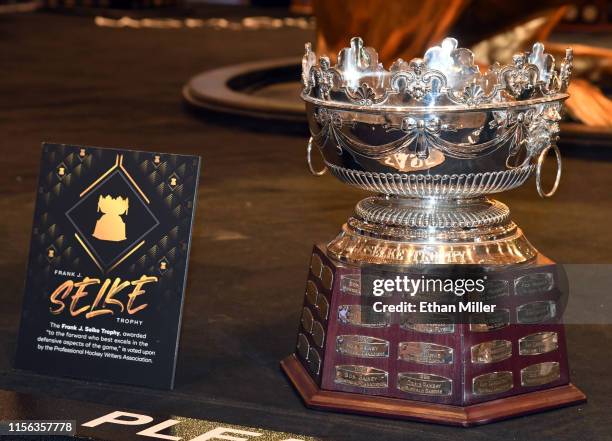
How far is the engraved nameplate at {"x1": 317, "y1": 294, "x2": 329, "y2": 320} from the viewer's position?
2.92 meters

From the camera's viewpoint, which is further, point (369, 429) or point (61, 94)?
point (61, 94)

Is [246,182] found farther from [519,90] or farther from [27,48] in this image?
[27,48]

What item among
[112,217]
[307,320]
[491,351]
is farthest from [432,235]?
[112,217]

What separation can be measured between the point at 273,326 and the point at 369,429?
2.80ft

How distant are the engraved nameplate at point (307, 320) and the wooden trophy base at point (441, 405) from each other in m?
0.14

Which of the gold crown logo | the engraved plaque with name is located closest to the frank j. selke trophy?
the engraved plaque with name

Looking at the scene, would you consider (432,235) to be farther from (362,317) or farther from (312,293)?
(312,293)

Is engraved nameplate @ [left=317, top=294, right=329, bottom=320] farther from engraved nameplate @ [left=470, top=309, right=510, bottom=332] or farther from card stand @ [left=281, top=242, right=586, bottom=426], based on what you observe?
engraved nameplate @ [left=470, top=309, right=510, bottom=332]

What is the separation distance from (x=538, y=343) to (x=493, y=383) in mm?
157

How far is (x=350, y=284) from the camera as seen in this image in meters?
2.88

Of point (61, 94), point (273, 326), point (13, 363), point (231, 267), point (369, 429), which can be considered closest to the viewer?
point (369, 429)

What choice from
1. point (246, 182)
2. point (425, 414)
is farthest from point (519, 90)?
point (246, 182)

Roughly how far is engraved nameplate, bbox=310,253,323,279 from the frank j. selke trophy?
52 millimetres

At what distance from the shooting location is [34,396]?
2.95 metres
